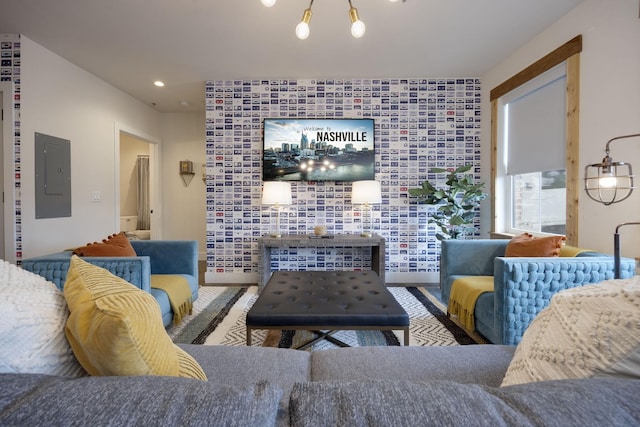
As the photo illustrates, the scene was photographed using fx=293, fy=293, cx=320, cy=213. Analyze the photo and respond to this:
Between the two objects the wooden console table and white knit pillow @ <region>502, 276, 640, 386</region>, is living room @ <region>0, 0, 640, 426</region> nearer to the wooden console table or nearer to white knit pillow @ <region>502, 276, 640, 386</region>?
white knit pillow @ <region>502, 276, 640, 386</region>

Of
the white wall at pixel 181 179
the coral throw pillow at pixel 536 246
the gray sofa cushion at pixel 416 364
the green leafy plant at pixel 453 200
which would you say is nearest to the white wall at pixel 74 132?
the white wall at pixel 181 179

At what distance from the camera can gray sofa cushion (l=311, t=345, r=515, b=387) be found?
94 cm

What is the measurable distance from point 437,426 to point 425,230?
12.0 feet

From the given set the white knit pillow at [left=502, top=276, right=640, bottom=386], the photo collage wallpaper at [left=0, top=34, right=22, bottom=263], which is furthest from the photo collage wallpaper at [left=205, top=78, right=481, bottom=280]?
the white knit pillow at [left=502, top=276, right=640, bottom=386]

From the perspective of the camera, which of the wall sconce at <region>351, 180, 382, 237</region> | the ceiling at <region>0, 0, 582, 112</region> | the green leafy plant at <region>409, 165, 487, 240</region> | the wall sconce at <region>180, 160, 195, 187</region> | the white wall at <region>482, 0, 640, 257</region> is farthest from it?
the wall sconce at <region>180, 160, 195, 187</region>

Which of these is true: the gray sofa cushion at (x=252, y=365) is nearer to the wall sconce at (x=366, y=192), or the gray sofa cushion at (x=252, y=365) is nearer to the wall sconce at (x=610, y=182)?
the wall sconce at (x=610, y=182)

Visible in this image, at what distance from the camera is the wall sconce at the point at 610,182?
1.74 metres

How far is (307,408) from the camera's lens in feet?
1.47

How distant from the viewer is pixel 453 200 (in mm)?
3424

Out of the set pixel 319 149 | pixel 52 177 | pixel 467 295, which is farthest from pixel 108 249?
pixel 467 295

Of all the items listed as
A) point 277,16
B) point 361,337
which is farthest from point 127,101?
point 361,337

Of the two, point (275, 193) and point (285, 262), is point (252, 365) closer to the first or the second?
point (275, 193)

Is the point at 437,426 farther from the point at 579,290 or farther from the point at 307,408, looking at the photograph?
the point at 579,290

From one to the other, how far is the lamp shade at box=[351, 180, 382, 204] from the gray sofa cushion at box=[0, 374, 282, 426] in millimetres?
3062
